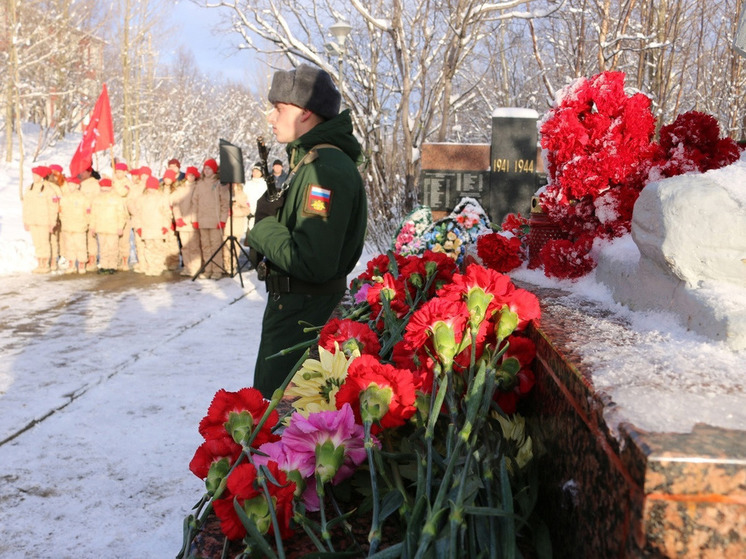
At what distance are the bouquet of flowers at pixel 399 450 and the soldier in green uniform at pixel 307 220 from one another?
3.79 feet

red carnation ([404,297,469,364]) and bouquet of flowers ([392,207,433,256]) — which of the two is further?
bouquet of flowers ([392,207,433,256])

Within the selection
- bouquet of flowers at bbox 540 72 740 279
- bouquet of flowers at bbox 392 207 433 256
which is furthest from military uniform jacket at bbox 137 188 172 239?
bouquet of flowers at bbox 540 72 740 279

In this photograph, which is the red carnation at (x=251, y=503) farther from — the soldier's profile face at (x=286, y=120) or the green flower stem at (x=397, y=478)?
the soldier's profile face at (x=286, y=120)

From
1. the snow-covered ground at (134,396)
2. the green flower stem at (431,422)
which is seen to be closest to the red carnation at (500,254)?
the snow-covered ground at (134,396)

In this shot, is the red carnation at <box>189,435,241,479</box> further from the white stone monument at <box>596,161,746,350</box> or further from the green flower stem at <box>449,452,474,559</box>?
the white stone monument at <box>596,161,746,350</box>

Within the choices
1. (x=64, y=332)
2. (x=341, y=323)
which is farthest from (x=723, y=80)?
(x=341, y=323)

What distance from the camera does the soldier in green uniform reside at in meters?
2.42

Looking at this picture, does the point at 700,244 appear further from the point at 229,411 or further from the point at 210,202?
the point at 210,202

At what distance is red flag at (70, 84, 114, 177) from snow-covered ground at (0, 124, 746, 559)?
147 inches

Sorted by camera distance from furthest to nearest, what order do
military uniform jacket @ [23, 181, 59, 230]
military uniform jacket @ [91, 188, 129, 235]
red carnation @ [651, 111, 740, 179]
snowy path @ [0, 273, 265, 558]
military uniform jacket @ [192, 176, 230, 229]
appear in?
military uniform jacket @ [91, 188, 129, 235]
military uniform jacket @ [23, 181, 59, 230]
military uniform jacket @ [192, 176, 230, 229]
snowy path @ [0, 273, 265, 558]
red carnation @ [651, 111, 740, 179]

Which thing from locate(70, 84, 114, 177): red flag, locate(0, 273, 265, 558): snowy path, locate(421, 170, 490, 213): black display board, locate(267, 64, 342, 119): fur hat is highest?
locate(70, 84, 114, 177): red flag

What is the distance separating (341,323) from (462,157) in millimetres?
7731

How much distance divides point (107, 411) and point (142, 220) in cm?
745

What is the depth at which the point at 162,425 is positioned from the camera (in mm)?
3934
